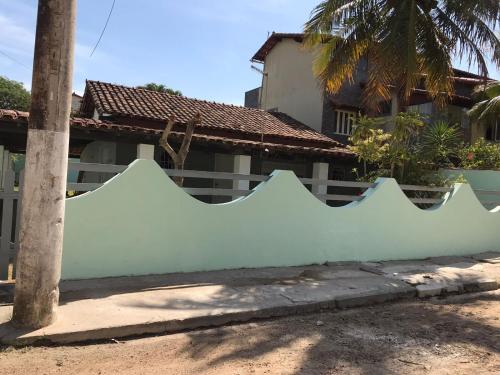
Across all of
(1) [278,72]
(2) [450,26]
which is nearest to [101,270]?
(2) [450,26]

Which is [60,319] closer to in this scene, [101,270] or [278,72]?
[101,270]

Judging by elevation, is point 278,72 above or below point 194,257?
above

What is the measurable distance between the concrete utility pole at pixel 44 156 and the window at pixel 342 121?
57.3ft

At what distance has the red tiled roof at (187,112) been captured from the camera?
15509 millimetres

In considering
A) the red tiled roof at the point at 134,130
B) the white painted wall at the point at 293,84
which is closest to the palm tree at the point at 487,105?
the white painted wall at the point at 293,84

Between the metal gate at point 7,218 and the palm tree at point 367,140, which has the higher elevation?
the palm tree at point 367,140

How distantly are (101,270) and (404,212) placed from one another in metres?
6.20

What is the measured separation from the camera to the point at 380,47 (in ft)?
39.1

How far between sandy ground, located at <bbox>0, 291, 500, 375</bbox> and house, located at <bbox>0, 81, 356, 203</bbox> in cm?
900

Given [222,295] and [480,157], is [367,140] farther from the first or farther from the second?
[222,295]

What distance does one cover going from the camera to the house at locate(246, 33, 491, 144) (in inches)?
824

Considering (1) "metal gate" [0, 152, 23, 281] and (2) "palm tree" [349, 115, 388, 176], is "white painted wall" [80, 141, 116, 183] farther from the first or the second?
(1) "metal gate" [0, 152, 23, 281]

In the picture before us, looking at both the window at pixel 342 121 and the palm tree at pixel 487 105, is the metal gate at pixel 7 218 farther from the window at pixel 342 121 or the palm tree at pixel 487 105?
the window at pixel 342 121

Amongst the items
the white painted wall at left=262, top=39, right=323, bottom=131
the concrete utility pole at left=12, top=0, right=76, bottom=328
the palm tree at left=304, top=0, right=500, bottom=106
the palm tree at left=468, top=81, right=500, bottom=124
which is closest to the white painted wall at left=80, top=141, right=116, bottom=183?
the palm tree at left=304, top=0, right=500, bottom=106
